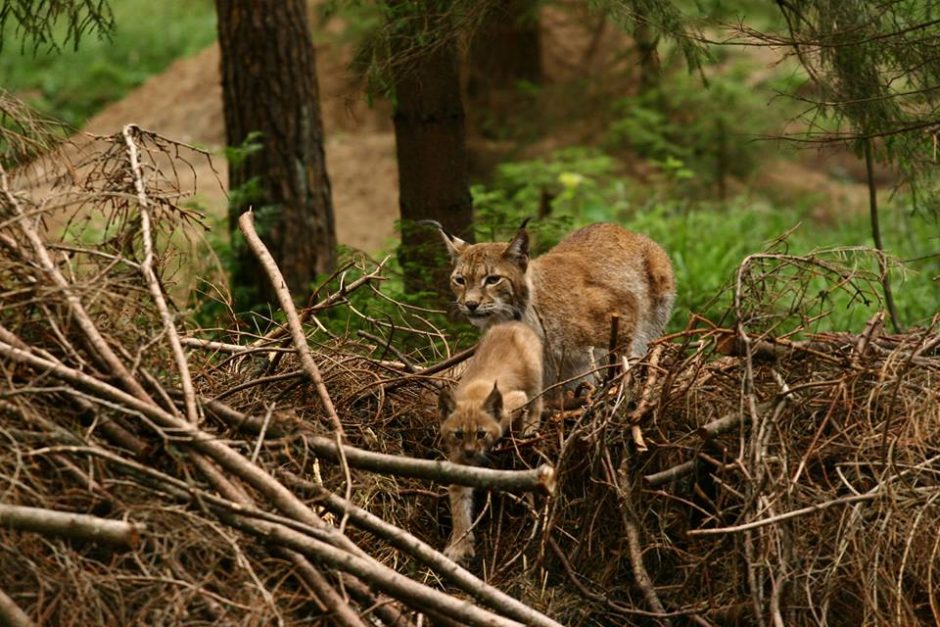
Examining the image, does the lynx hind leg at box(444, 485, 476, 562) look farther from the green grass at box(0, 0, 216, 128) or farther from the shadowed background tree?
the green grass at box(0, 0, 216, 128)

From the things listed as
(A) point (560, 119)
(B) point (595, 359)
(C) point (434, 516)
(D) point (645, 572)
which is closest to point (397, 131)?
(B) point (595, 359)

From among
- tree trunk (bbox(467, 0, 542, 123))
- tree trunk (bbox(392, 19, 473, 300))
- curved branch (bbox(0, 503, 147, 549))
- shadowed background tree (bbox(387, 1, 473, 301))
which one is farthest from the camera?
tree trunk (bbox(467, 0, 542, 123))

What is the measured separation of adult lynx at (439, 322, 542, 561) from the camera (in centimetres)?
598

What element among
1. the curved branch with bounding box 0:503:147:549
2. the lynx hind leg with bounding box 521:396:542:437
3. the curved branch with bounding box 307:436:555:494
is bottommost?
the lynx hind leg with bounding box 521:396:542:437

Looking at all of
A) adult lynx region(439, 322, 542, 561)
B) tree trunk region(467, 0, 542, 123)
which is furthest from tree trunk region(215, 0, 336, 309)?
tree trunk region(467, 0, 542, 123)

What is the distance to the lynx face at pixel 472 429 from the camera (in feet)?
19.7

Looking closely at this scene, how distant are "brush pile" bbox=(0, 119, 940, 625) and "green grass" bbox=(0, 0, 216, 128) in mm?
16863

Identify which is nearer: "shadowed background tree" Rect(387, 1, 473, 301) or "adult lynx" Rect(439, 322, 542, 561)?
"adult lynx" Rect(439, 322, 542, 561)

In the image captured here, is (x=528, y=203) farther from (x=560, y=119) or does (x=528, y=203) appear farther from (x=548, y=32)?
(x=548, y=32)

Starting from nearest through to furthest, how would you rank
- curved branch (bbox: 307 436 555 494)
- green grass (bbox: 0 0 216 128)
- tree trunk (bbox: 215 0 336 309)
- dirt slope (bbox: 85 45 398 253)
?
1. curved branch (bbox: 307 436 555 494)
2. tree trunk (bbox: 215 0 336 309)
3. dirt slope (bbox: 85 45 398 253)
4. green grass (bbox: 0 0 216 128)

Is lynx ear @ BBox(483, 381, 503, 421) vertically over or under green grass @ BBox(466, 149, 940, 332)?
over

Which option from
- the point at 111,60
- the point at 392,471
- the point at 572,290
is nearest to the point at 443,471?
the point at 392,471

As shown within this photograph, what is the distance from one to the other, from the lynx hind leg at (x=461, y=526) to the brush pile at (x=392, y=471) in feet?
→ 0.27

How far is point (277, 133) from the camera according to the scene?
37.5 feet
